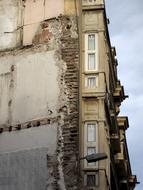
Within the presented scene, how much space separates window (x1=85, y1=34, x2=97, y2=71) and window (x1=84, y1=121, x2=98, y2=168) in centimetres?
199

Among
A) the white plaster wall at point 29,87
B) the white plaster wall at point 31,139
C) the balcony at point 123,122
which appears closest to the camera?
the white plaster wall at point 31,139

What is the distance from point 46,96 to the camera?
19.5 meters

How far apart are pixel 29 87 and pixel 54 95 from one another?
3.21 feet

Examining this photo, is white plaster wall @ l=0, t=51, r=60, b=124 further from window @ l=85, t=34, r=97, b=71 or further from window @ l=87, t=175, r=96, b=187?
window @ l=87, t=175, r=96, b=187

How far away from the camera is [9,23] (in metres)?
21.7

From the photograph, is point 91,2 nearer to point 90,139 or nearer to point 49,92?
point 49,92

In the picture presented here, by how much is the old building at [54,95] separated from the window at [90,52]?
0.03m

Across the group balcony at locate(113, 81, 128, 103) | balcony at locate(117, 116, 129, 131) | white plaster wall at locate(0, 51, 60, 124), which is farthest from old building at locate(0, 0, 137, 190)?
balcony at locate(117, 116, 129, 131)

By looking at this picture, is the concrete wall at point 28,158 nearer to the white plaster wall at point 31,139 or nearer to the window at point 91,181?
the white plaster wall at point 31,139

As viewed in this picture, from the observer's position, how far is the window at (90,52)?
20.0 metres

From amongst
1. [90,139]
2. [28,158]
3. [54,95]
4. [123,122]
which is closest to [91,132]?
[90,139]

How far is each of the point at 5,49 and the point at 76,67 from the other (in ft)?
9.70

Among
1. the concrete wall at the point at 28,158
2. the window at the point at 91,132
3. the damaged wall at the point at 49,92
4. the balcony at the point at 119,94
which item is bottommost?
the concrete wall at the point at 28,158

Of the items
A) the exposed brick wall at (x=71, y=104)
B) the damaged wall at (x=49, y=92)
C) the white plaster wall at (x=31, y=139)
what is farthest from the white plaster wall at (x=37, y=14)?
the white plaster wall at (x=31, y=139)
